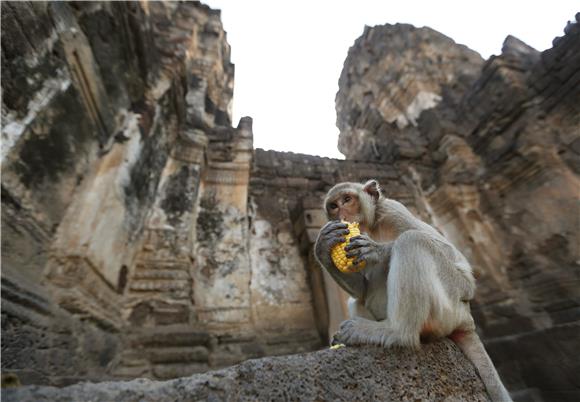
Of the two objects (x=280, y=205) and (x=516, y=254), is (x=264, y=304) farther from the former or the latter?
(x=516, y=254)

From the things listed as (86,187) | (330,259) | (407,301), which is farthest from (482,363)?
(86,187)

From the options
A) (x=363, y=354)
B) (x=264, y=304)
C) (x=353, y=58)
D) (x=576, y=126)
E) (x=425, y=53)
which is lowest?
(x=363, y=354)

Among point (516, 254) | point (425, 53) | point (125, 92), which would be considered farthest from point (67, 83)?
point (425, 53)

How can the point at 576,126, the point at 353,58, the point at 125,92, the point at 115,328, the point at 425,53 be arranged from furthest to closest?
the point at 353,58 → the point at 425,53 → the point at 576,126 → the point at 125,92 → the point at 115,328

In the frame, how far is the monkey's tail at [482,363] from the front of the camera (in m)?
1.33

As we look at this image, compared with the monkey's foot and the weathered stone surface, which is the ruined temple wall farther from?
the monkey's foot

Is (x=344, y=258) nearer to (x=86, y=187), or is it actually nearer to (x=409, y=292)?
(x=409, y=292)

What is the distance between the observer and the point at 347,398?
1.09 metres

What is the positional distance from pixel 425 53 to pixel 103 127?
8473 millimetres

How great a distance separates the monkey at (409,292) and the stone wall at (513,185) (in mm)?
2395

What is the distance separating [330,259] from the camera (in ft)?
5.37

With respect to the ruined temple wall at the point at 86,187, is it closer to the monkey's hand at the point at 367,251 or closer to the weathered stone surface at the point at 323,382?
the weathered stone surface at the point at 323,382

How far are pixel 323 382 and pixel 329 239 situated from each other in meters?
0.69

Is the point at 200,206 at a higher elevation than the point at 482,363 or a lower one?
higher
